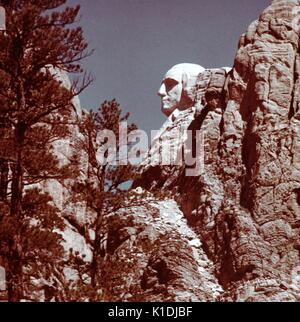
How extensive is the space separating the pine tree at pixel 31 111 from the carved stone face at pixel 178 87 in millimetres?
33279

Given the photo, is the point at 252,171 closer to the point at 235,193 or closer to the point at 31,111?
the point at 235,193

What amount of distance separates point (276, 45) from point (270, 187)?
11.1 meters

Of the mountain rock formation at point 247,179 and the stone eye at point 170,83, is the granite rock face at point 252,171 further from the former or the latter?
the stone eye at point 170,83

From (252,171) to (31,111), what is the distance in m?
23.9

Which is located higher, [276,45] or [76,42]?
[276,45]

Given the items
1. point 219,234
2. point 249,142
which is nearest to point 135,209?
point 219,234

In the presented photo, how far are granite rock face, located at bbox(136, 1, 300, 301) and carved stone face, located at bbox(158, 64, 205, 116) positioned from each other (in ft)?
9.42

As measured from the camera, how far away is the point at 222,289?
39438 mm

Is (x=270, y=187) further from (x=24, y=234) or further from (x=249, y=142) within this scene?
(x=24, y=234)

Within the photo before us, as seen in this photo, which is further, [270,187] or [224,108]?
[224,108]

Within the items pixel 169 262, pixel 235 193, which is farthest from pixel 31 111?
pixel 235 193

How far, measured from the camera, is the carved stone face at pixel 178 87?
59.2 meters
